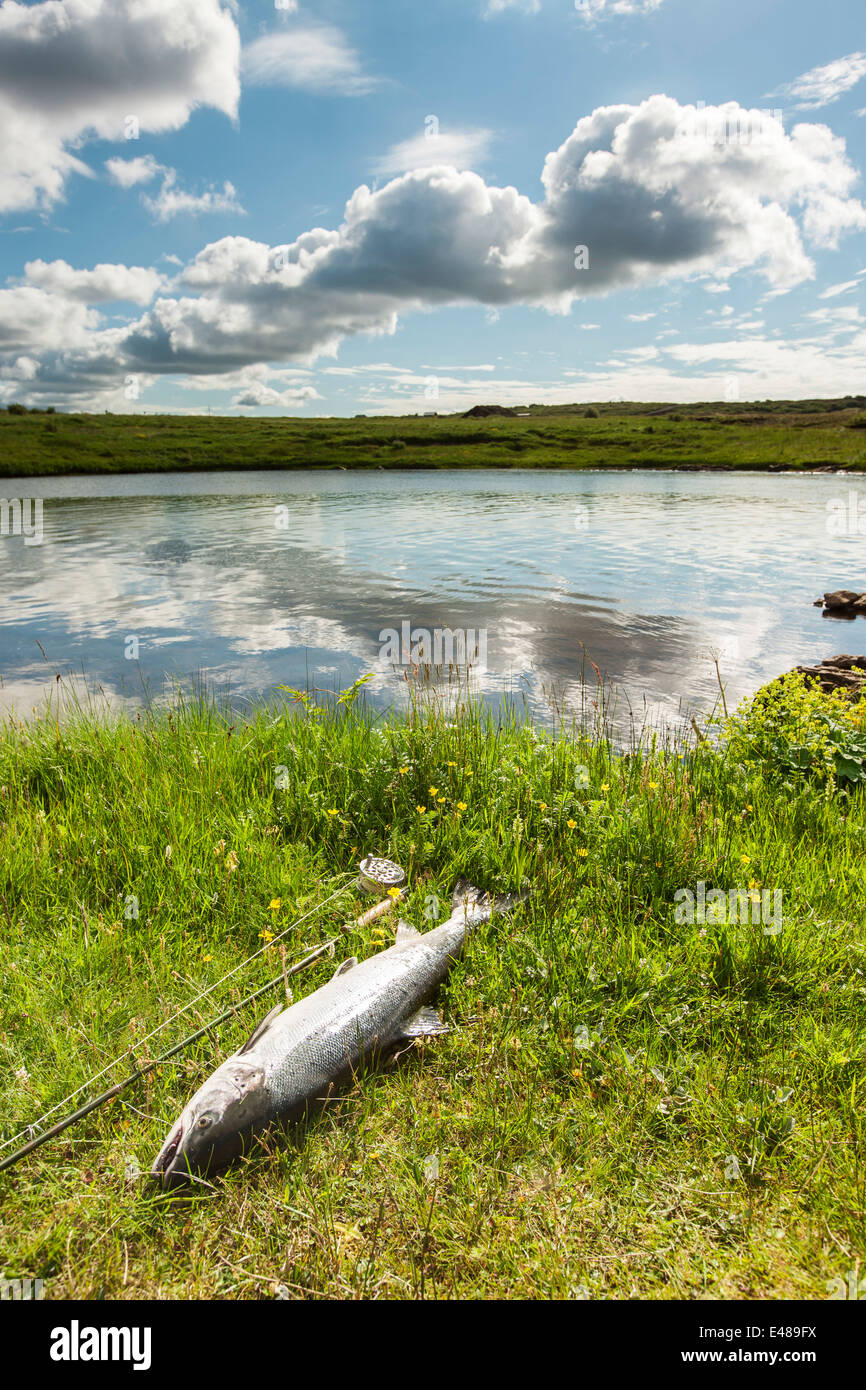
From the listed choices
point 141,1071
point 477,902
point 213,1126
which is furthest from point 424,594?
point 213,1126

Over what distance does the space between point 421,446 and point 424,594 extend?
84.5 meters

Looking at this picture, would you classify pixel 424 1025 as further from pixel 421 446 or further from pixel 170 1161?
pixel 421 446

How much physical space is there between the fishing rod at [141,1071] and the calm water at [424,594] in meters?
6.83

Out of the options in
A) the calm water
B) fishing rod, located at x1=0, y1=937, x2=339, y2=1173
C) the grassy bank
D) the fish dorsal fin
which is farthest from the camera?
the calm water

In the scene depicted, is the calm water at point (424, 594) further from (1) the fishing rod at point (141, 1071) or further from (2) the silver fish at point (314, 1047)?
→ (1) the fishing rod at point (141, 1071)

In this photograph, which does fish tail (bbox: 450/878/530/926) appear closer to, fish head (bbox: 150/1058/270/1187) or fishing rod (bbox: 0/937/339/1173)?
fishing rod (bbox: 0/937/339/1173)

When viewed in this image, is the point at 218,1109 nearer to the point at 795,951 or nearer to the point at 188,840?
→ the point at 188,840

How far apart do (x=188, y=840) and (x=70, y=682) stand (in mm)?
7627

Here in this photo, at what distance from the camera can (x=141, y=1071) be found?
3.21m

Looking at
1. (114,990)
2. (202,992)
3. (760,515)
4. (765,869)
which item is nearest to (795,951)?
(765,869)

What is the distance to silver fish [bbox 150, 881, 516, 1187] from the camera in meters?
2.96

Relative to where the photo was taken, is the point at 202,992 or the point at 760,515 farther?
the point at 760,515

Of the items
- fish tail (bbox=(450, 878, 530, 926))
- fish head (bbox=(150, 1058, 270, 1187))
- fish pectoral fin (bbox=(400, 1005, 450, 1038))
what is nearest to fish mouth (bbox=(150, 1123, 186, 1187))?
fish head (bbox=(150, 1058, 270, 1187))
